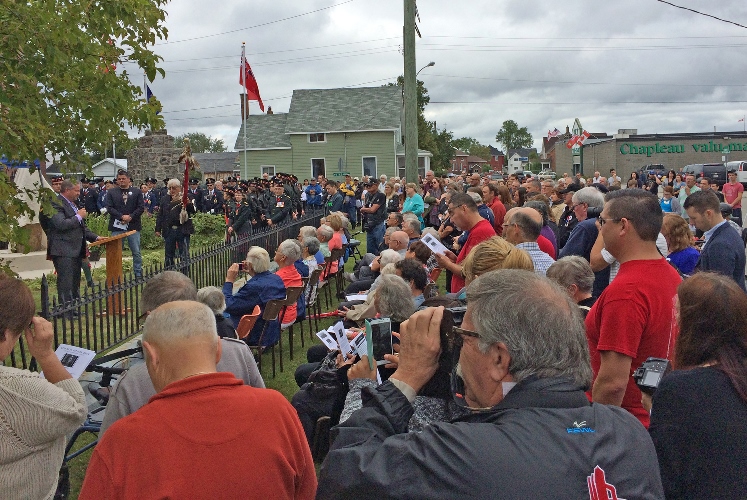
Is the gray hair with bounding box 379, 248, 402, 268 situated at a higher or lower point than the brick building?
lower

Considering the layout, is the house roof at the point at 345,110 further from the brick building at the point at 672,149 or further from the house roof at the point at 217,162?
the house roof at the point at 217,162

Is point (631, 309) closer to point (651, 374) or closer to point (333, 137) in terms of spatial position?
point (651, 374)

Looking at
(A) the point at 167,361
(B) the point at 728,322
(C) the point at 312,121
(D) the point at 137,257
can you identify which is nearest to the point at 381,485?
(A) the point at 167,361

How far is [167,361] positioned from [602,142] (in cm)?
6507

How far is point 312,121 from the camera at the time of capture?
44125 millimetres

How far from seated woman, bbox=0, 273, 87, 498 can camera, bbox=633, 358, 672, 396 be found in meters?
2.21

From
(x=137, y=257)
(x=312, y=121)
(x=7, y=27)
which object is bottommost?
(x=137, y=257)

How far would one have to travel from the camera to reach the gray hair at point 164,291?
3615mm

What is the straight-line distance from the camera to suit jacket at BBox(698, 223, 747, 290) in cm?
554

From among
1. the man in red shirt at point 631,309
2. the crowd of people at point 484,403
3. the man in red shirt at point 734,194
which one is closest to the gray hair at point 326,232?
the crowd of people at point 484,403

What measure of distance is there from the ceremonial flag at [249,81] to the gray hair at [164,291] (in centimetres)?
2304

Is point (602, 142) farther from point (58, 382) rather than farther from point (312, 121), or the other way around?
point (58, 382)

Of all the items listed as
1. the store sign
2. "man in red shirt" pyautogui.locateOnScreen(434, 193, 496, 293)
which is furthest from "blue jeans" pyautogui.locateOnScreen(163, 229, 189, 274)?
the store sign

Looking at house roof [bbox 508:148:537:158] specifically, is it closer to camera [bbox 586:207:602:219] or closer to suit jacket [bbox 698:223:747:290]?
camera [bbox 586:207:602:219]
